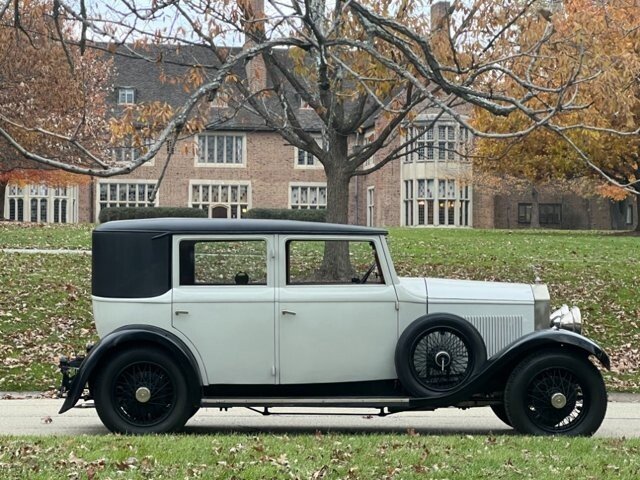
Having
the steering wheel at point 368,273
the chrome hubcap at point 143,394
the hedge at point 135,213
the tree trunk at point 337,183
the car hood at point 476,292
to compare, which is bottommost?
the chrome hubcap at point 143,394

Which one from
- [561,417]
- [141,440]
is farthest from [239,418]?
[561,417]

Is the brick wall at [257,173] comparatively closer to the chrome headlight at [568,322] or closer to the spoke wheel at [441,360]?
the chrome headlight at [568,322]

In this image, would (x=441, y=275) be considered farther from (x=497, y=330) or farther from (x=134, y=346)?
(x=134, y=346)

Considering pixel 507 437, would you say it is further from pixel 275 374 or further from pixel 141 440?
pixel 141 440

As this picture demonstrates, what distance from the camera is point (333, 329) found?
8.79 metres

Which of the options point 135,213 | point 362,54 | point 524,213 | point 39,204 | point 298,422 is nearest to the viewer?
point 298,422

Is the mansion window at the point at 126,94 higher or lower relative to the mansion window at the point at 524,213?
higher

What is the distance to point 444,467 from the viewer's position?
6762 millimetres

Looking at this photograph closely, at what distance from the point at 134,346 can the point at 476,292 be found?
2965 mm

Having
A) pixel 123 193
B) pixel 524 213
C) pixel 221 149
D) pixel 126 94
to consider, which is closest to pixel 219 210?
pixel 221 149

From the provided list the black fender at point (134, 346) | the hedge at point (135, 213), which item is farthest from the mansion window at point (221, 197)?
the black fender at point (134, 346)

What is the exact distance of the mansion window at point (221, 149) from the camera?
173ft

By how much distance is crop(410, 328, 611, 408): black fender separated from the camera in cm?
864

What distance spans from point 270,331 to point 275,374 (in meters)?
0.36
